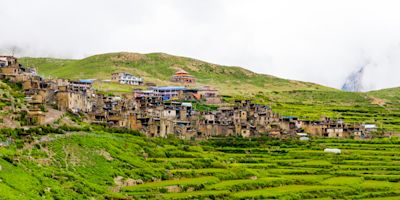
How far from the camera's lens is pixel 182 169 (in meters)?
62.1

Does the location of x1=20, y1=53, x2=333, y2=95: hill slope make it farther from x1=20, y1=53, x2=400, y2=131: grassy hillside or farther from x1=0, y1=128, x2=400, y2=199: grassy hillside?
x1=0, y1=128, x2=400, y2=199: grassy hillside

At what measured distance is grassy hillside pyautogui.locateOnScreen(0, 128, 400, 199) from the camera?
4466 cm

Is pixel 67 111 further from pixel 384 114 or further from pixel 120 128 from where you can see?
pixel 384 114

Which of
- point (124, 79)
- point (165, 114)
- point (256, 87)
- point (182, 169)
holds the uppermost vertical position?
point (124, 79)

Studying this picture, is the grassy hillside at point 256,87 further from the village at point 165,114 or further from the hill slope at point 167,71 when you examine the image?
the village at point 165,114

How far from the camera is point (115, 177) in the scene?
173ft

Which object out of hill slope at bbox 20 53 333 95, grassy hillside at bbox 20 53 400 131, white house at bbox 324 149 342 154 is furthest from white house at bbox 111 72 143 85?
white house at bbox 324 149 342 154

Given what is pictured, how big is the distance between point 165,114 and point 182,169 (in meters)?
30.2

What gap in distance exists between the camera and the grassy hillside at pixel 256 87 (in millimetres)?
119375

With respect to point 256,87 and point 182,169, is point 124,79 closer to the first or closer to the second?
point 256,87

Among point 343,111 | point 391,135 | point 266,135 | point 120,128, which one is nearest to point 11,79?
point 120,128

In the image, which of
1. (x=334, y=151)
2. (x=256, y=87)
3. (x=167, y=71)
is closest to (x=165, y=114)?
(x=334, y=151)

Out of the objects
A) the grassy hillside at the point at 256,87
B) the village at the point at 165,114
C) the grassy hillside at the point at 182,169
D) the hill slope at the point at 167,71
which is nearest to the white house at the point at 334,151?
the grassy hillside at the point at 182,169

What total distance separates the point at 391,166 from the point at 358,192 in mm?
13268
